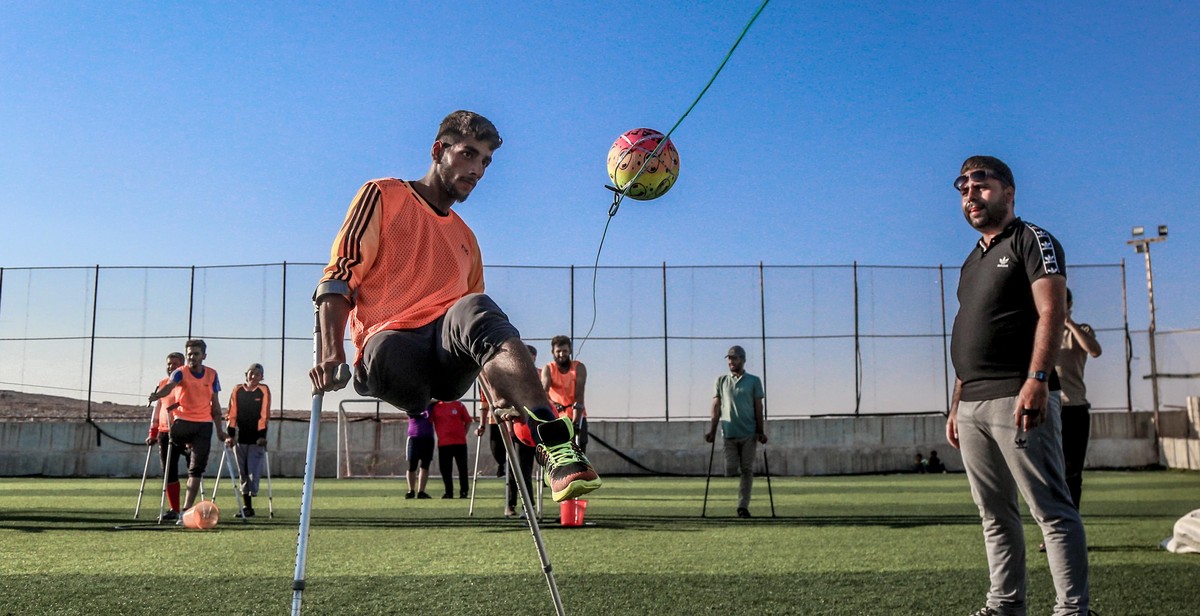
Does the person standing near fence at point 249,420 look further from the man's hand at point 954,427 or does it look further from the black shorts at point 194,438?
the man's hand at point 954,427

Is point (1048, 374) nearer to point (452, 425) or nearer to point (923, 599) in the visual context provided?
point (923, 599)

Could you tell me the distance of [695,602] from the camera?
533 cm

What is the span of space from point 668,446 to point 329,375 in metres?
20.9

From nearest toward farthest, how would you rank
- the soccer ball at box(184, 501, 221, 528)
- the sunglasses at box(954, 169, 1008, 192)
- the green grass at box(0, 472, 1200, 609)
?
the sunglasses at box(954, 169, 1008, 192), the green grass at box(0, 472, 1200, 609), the soccer ball at box(184, 501, 221, 528)

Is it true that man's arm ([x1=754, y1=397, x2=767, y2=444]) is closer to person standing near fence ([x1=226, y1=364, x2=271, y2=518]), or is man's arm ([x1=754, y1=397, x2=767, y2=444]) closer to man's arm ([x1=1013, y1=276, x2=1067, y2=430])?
person standing near fence ([x1=226, y1=364, x2=271, y2=518])

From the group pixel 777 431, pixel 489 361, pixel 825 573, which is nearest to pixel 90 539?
pixel 825 573

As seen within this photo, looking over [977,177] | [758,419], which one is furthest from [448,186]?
[758,419]

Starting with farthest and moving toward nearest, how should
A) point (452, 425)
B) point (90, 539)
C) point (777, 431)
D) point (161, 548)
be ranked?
point (777, 431) < point (452, 425) < point (90, 539) < point (161, 548)

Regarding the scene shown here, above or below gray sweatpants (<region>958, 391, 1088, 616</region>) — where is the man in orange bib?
above

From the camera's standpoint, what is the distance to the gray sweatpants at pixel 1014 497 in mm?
4203

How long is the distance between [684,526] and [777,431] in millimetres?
14696

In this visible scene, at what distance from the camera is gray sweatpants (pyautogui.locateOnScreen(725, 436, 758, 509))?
37.8 ft

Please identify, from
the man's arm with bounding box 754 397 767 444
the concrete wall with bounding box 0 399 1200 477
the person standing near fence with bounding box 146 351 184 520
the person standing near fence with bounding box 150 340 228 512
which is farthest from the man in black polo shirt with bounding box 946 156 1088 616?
the concrete wall with bounding box 0 399 1200 477

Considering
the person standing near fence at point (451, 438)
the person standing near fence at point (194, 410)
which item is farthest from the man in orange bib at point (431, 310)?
the person standing near fence at point (451, 438)
